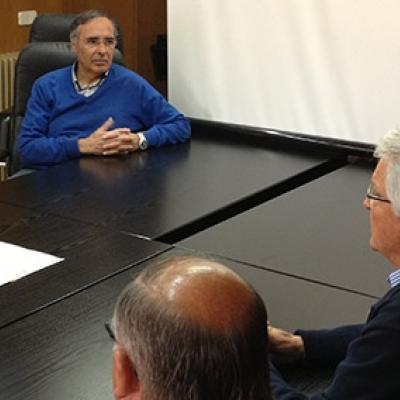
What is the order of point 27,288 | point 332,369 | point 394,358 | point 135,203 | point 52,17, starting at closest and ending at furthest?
1. point 394,358
2. point 332,369
3. point 27,288
4. point 135,203
5. point 52,17

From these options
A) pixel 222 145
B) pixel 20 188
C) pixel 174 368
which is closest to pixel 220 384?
pixel 174 368

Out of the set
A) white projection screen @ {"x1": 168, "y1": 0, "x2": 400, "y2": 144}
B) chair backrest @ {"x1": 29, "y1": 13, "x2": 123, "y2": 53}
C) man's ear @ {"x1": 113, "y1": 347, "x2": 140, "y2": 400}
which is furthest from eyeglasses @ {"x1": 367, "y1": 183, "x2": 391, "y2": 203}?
chair backrest @ {"x1": 29, "y1": 13, "x2": 123, "y2": 53}

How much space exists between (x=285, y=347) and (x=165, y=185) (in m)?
1.26

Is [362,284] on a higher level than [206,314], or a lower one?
lower

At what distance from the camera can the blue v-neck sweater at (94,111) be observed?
3.37 m

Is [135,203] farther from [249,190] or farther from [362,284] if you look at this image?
[362,284]

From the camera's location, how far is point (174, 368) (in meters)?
0.93

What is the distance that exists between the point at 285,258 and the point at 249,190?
2.01 feet

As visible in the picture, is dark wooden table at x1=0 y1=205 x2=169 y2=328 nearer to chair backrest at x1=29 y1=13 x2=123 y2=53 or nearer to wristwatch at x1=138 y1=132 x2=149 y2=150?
wristwatch at x1=138 y1=132 x2=149 y2=150

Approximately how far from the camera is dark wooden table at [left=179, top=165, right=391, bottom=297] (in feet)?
6.98

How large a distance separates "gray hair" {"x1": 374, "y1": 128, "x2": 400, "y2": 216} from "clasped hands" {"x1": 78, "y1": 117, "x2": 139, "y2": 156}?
177cm

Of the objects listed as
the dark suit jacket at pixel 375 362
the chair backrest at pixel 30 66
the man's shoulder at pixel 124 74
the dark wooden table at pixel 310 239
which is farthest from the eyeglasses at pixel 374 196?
the chair backrest at pixel 30 66

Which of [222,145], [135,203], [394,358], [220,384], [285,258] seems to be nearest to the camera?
[220,384]

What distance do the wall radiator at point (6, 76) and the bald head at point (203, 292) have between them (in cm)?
385
